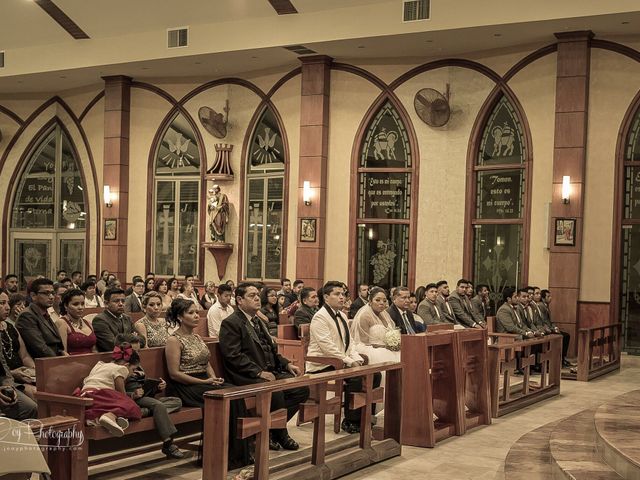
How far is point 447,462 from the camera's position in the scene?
575cm

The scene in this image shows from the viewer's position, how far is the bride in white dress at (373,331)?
23.2 ft

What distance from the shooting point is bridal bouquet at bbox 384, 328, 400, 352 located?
709 cm

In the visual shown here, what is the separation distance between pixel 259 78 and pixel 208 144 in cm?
145

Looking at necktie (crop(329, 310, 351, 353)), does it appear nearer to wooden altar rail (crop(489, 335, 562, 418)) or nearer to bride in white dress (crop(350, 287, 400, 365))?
bride in white dress (crop(350, 287, 400, 365))

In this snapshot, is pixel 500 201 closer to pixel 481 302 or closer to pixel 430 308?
pixel 481 302

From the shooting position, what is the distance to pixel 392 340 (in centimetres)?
709

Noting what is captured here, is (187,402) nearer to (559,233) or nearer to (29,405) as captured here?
(29,405)

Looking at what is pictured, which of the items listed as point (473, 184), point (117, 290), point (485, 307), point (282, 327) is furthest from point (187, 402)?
point (473, 184)

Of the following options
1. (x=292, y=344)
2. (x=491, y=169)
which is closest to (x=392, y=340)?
(x=292, y=344)

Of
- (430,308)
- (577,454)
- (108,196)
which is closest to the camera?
(577,454)

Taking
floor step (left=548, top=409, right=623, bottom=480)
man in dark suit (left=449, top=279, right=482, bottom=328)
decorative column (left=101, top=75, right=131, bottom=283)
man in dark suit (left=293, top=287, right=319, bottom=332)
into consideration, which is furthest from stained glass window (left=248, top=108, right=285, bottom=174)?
floor step (left=548, top=409, right=623, bottom=480)

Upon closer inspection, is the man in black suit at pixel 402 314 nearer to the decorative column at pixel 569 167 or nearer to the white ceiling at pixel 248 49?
the decorative column at pixel 569 167

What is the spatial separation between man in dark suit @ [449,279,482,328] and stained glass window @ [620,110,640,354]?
231 cm

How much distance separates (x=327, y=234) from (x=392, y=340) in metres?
6.50
